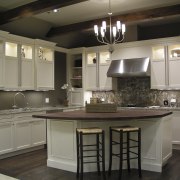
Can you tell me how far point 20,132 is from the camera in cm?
545

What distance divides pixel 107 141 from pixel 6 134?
7.31 feet

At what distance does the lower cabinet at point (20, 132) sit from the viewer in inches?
201

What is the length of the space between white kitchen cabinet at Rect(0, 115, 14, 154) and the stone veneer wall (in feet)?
11.0

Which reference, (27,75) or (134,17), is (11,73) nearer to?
(27,75)

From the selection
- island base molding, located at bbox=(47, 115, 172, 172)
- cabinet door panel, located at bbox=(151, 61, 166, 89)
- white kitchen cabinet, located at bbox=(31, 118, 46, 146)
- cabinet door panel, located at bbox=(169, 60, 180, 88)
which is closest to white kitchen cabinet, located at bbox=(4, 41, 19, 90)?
white kitchen cabinet, located at bbox=(31, 118, 46, 146)

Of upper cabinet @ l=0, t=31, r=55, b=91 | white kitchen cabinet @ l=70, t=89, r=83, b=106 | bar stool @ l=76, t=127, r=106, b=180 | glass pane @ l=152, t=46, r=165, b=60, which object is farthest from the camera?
white kitchen cabinet @ l=70, t=89, r=83, b=106

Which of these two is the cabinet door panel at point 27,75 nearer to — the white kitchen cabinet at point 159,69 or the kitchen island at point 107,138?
the kitchen island at point 107,138

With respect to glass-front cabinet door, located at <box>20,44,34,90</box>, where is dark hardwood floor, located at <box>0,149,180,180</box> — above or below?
below

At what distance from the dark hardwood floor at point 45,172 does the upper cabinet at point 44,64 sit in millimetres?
2172

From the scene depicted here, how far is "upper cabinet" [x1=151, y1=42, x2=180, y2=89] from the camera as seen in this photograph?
621cm

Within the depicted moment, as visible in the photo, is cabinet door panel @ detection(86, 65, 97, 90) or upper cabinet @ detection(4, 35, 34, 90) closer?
upper cabinet @ detection(4, 35, 34, 90)

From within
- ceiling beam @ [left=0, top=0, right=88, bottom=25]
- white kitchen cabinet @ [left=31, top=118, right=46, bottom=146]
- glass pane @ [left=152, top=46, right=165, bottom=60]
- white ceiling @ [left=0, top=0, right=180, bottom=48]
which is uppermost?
white ceiling @ [left=0, top=0, right=180, bottom=48]

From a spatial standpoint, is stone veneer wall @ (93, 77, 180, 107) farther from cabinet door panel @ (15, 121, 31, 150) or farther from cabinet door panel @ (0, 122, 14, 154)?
cabinet door panel @ (0, 122, 14, 154)

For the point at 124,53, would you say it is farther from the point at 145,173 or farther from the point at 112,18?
the point at 145,173
